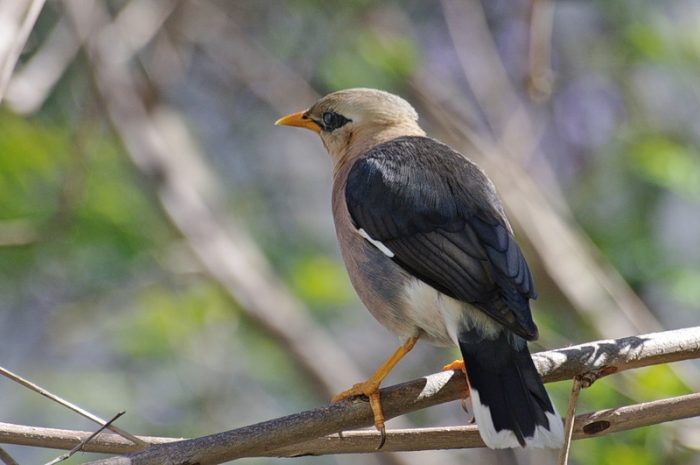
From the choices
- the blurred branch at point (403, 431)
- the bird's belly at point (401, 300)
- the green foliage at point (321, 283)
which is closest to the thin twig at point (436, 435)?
the blurred branch at point (403, 431)

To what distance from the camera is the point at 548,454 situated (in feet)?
18.8

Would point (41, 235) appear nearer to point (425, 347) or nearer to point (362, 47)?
point (362, 47)

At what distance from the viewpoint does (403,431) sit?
9.64 ft

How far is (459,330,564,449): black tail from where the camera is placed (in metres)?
3.07

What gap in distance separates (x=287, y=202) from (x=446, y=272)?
14.8 feet

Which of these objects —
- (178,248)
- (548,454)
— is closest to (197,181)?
(178,248)

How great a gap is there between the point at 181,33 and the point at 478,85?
207 centimetres

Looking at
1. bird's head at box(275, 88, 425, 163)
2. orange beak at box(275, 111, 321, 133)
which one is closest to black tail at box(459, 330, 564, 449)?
bird's head at box(275, 88, 425, 163)

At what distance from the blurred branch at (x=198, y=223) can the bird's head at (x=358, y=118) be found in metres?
1.42

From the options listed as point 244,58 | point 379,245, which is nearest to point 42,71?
point 244,58

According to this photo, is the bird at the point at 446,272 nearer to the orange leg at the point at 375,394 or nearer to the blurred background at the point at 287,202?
the orange leg at the point at 375,394

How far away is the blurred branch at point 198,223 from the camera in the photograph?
574 centimetres

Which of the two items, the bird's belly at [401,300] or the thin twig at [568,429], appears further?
the bird's belly at [401,300]

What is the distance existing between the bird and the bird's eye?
0.27 meters
